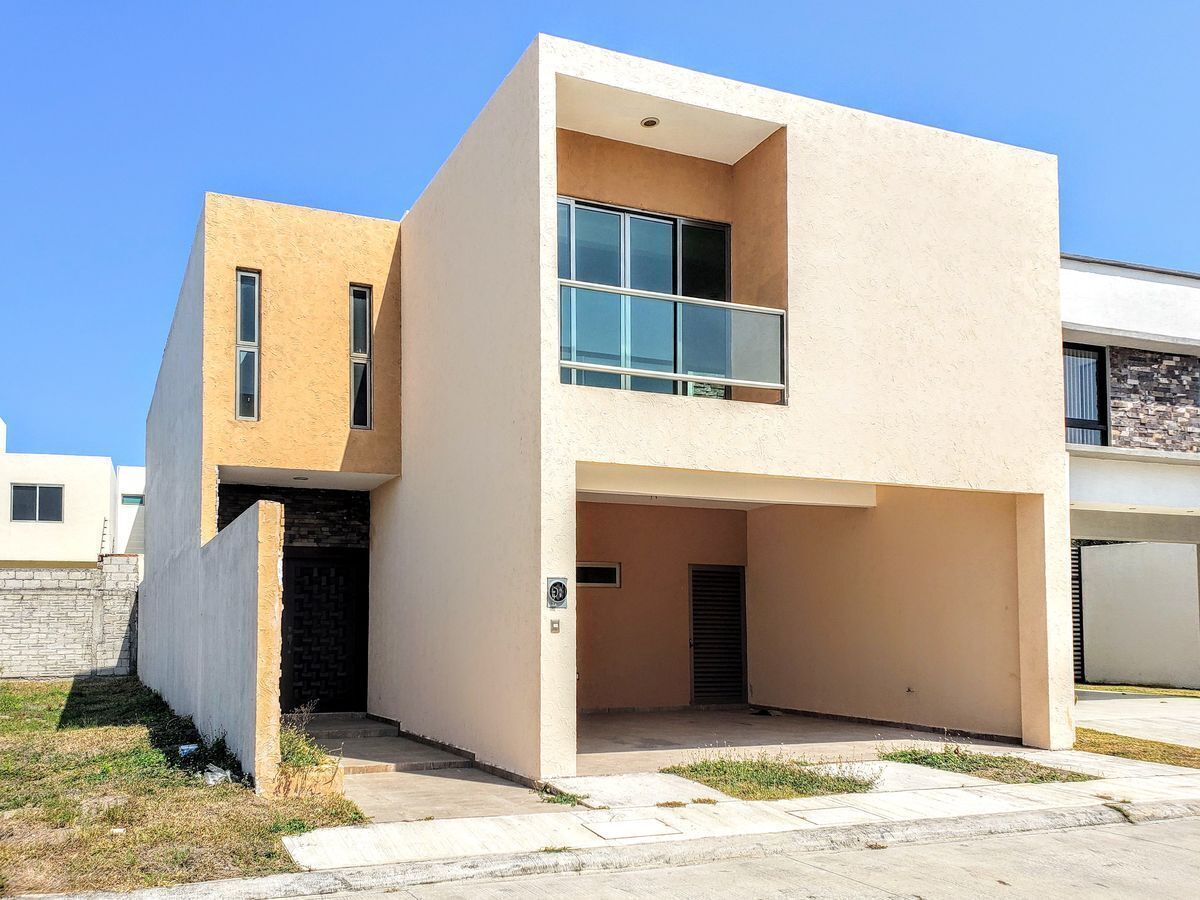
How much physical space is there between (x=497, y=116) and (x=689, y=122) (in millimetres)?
1988

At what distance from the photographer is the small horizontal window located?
16016 millimetres

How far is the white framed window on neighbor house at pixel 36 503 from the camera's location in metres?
35.0

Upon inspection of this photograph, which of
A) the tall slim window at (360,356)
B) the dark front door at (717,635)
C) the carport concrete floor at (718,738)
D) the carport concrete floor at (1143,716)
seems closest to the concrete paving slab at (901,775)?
the carport concrete floor at (718,738)

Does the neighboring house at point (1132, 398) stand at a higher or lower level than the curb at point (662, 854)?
higher

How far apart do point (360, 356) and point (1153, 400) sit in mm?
10789

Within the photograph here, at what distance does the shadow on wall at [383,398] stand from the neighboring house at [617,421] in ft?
0.13

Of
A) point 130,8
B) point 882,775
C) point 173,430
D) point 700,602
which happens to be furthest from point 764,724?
point 130,8

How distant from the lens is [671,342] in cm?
1138

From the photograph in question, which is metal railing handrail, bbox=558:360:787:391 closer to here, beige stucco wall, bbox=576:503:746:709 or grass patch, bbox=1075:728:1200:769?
beige stucco wall, bbox=576:503:746:709

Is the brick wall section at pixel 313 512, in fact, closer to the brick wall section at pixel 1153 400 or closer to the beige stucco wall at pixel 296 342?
the beige stucco wall at pixel 296 342

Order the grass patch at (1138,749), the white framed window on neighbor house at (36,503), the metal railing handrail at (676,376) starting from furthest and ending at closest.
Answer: the white framed window on neighbor house at (36,503) → the grass patch at (1138,749) → the metal railing handrail at (676,376)

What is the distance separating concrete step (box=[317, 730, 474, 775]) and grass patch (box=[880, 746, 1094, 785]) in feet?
14.6

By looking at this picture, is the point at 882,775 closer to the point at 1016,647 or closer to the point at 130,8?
the point at 1016,647

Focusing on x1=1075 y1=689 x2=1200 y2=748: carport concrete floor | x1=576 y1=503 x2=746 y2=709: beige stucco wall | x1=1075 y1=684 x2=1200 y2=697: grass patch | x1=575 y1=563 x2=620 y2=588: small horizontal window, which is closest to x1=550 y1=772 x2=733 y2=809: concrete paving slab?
x1=576 y1=503 x2=746 y2=709: beige stucco wall
